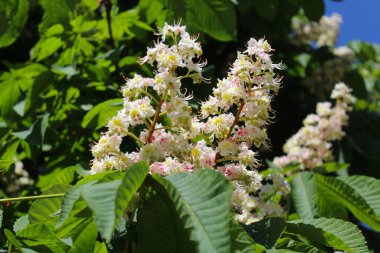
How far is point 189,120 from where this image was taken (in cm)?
143

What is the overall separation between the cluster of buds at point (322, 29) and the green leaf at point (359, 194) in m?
3.14

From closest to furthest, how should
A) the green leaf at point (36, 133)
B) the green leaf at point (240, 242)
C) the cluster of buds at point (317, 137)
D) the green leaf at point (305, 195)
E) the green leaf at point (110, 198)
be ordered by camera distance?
the green leaf at point (110, 198)
the green leaf at point (240, 242)
the green leaf at point (305, 195)
the green leaf at point (36, 133)
the cluster of buds at point (317, 137)

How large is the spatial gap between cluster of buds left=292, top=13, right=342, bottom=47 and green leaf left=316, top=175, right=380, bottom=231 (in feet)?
10.3

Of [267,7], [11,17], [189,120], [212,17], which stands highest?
[267,7]

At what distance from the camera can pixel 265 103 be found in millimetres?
1469

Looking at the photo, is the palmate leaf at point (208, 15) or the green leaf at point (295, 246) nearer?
the green leaf at point (295, 246)

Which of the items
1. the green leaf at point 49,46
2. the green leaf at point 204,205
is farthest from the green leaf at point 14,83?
the green leaf at point 204,205

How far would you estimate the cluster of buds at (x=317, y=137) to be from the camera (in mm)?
2979

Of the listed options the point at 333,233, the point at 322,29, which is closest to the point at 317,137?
the point at 333,233

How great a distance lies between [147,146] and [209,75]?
0.99 metres

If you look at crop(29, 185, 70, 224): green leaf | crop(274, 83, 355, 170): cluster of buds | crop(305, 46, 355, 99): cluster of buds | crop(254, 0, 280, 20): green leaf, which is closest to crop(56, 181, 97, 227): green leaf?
crop(29, 185, 70, 224): green leaf

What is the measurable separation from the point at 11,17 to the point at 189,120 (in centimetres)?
138

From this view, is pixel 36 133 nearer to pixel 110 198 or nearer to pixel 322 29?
pixel 110 198

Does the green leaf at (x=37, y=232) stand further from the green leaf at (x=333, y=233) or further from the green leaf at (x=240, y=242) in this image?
the green leaf at (x=333, y=233)
